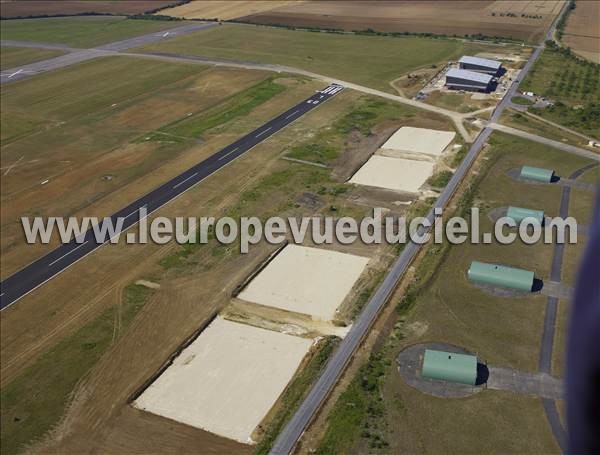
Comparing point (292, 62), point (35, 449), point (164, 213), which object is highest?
point (292, 62)

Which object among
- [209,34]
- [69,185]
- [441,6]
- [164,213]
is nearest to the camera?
[164,213]

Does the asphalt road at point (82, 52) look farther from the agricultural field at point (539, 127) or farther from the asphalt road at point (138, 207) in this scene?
the agricultural field at point (539, 127)

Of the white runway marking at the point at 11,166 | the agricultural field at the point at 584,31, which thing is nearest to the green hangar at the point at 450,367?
the white runway marking at the point at 11,166

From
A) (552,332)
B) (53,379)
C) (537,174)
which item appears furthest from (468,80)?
(53,379)

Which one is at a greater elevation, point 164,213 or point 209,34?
point 209,34

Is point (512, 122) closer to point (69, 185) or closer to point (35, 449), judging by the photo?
point (69, 185)

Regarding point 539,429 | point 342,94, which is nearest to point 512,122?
point 342,94

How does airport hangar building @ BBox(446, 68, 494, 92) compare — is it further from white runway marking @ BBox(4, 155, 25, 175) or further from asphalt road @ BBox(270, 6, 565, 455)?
white runway marking @ BBox(4, 155, 25, 175)

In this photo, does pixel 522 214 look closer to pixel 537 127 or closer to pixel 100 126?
pixel 537 127
